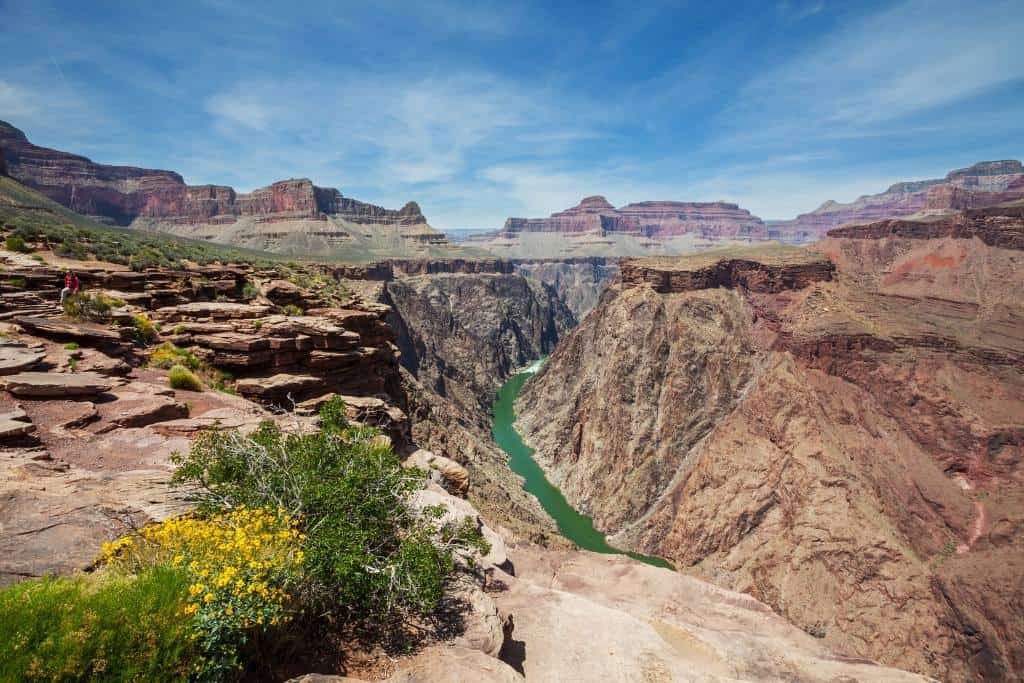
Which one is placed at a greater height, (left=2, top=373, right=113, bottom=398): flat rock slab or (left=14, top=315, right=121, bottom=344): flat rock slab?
(left=14, top=315, right=121, bottom=344): flat rock slab

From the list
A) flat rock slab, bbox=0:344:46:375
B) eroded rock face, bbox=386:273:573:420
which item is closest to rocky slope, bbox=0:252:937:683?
flat rock slab, bbox=0:344:46:375

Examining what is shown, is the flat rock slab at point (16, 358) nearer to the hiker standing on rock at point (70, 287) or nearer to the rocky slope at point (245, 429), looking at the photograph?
the rocky slope at point (245, 429)

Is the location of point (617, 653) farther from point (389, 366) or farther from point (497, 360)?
point (497, 360)

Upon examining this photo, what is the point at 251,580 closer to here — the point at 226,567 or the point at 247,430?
the point at 226,567

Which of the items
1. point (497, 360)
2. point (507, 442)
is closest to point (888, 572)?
→ point (507, 442)

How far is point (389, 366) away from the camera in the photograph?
96.3 ft

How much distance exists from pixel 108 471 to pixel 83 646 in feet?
22.6

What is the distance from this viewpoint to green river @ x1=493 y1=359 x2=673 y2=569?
169 feet

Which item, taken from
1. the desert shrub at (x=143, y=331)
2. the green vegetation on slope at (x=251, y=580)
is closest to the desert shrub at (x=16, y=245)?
the desert shrub at (x=143, y=331)

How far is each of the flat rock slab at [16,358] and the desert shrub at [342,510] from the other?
6.65 m

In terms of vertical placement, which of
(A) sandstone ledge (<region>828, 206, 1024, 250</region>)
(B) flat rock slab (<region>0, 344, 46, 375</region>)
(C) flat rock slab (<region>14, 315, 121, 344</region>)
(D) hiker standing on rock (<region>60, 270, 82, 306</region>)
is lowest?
(B) flat rock slab (<region>0, 344, 46, 375</region>)

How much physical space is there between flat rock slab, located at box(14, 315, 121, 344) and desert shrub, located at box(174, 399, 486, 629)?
380 inches

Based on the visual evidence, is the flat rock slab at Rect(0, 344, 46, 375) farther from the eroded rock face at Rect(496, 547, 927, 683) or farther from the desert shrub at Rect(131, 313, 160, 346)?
the eroded rock face at Rect(496, 547, 927, 683)

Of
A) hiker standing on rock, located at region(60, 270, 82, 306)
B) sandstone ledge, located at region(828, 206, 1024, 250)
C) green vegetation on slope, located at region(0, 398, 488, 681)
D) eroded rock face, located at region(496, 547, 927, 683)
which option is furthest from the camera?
sandstone ledge, located at region(828, 206, 1024, 250)
